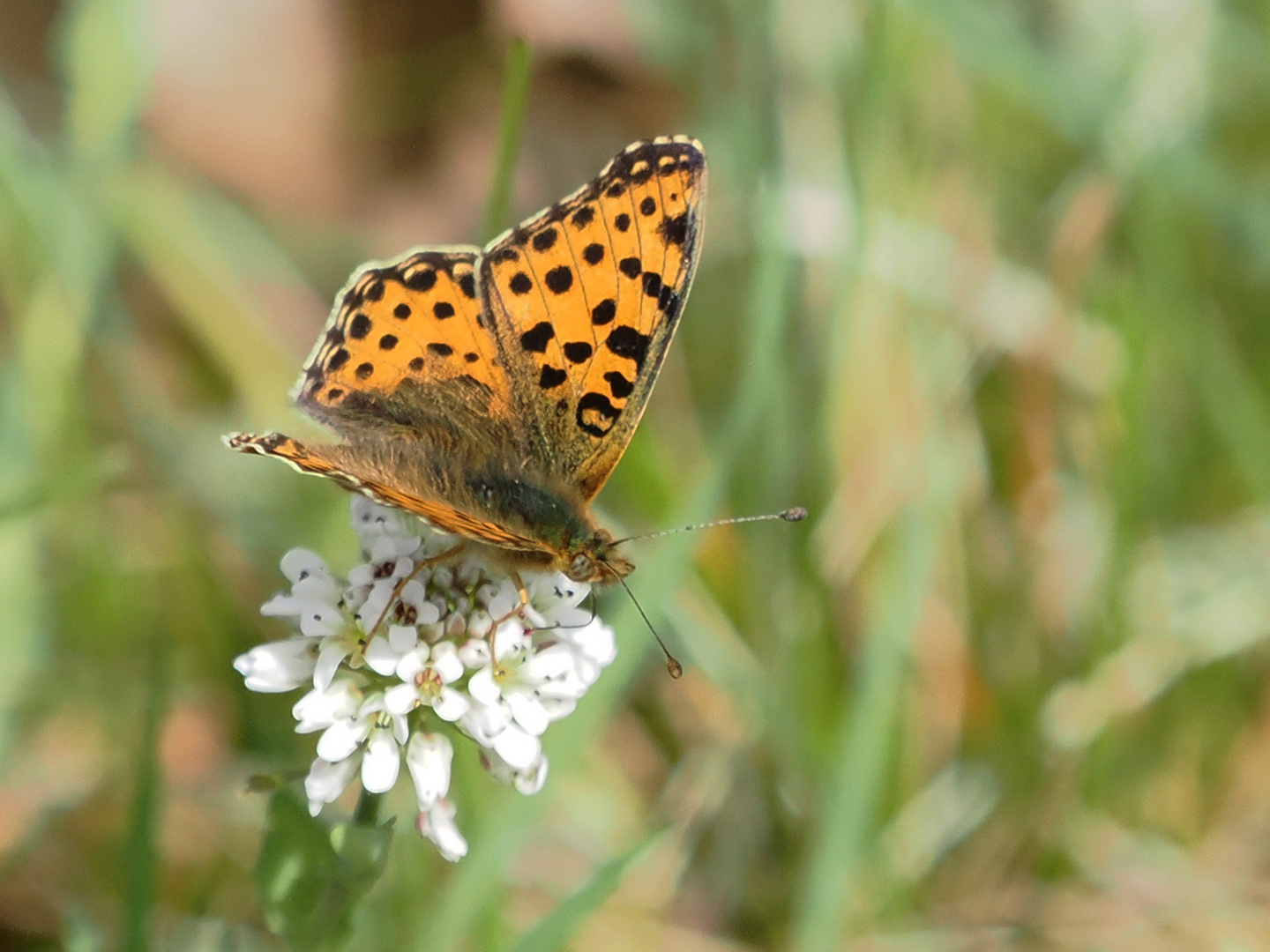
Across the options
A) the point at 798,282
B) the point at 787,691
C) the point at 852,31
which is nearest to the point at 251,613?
the point at 787,691

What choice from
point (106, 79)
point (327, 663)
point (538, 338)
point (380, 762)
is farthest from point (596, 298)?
point (106, 79)

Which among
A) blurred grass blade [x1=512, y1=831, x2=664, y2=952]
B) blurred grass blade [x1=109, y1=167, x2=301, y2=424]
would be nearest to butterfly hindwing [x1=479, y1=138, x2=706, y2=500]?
blurred grass blade [x1=512, y1=831, x2=664, y2=952]

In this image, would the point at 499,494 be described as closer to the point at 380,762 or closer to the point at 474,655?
the point at 474,655

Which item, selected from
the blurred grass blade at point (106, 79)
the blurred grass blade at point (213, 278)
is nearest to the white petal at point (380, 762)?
the blurred grass blade at point (213, 278)

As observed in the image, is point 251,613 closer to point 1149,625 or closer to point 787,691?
point 787,691

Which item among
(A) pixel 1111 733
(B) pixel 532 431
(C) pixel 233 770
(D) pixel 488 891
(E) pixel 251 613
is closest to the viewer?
(D) pixel 488 891

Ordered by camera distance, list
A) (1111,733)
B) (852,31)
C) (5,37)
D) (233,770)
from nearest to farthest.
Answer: (233,770) → (1111,733) → (852,31) → (5,37)
